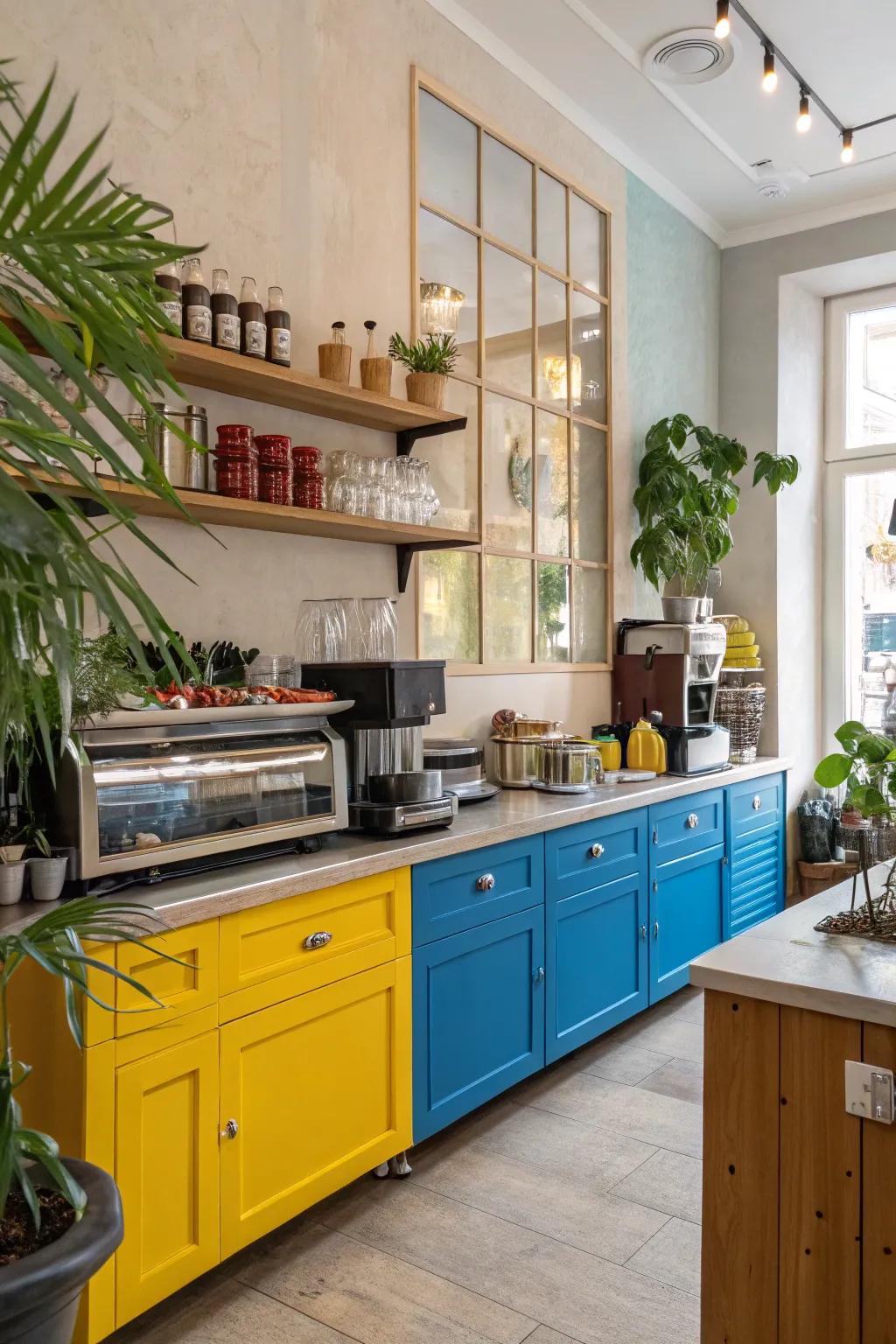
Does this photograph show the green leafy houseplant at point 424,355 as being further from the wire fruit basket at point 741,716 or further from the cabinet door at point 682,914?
the wire fruit basket at point 741,716

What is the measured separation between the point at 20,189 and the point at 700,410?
4.65m

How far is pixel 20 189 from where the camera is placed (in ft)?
2.92

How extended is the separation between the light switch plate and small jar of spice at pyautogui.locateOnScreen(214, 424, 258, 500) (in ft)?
5.84

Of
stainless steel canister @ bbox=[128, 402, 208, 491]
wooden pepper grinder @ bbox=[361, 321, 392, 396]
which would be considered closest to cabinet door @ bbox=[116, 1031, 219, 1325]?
stainless steel canister @ bbox=[128, 402, 208, 491]

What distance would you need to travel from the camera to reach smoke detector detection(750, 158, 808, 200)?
4574mm

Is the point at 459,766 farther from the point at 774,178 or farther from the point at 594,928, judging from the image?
the point at 774,178

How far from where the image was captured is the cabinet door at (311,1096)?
204 centimetres

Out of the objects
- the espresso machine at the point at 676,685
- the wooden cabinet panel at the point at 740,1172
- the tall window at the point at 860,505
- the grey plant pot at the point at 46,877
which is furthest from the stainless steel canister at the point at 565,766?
the tall window at the point at 860,505

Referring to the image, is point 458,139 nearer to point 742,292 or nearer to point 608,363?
point 608,363

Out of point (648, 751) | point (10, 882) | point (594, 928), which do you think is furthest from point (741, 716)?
point (10, 882)

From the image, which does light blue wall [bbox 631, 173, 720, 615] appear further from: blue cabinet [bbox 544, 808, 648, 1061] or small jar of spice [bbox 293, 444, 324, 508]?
small jar of spice [bbox 293, 444, 324, 508]

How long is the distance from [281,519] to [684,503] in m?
2.33

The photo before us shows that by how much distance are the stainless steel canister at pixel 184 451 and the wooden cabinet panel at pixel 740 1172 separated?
5.32 ft

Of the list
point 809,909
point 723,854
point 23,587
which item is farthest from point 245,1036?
point 723,854
